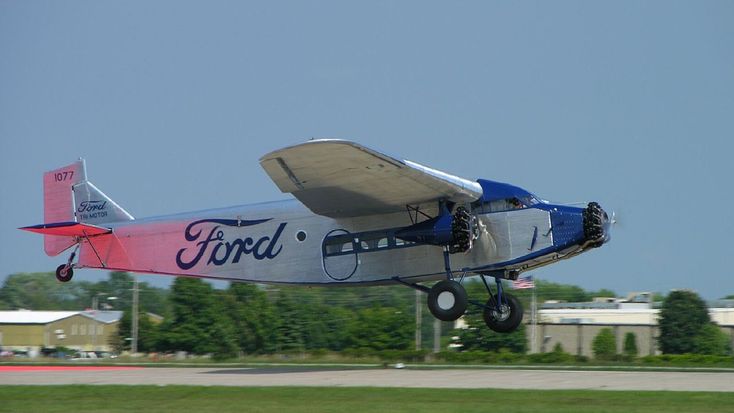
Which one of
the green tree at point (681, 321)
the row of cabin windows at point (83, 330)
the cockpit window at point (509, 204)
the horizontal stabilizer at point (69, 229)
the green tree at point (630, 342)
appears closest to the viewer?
the cockpit window at point (509, 204)

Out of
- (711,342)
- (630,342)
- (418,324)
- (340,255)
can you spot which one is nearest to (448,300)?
(340,255)

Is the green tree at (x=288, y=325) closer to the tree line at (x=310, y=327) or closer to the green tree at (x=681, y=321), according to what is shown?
the tree line at (x=310, y=327)

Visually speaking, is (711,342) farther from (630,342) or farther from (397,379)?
(397,379)

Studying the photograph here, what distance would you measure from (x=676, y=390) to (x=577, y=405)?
3.31 m

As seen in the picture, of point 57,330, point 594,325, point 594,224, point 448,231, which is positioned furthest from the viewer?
point 57,330

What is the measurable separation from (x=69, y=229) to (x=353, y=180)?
33.1ft

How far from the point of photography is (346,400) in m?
18.4

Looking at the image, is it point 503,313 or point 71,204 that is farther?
point 71,204

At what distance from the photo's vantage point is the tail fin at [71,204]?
3020 cm

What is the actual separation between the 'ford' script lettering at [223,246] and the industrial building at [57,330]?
35.1 m

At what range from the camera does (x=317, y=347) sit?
56375 mm

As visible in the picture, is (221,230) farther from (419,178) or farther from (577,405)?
(577,405)

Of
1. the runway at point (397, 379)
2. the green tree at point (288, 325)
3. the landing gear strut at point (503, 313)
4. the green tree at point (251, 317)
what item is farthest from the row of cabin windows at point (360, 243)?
the green tree at point (288, 325)

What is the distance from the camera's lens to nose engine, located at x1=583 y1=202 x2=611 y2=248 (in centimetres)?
2461
